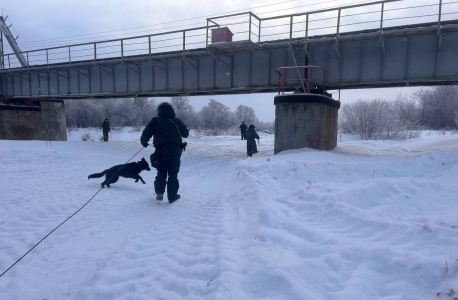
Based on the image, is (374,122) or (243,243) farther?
(374,122)

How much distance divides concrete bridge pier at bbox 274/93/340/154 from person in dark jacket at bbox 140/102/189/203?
726cm

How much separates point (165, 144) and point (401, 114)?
133 ft

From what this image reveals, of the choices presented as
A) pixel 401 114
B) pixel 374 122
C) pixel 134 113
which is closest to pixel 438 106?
pixel 401 114

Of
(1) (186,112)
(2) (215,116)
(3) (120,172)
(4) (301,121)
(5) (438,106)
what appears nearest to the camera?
(3) (120,172)

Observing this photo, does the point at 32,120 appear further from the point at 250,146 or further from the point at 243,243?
the point at 243,243

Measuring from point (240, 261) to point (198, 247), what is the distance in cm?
68

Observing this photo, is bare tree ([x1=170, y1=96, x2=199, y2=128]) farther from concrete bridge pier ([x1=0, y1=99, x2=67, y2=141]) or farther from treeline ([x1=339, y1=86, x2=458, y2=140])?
treeline ([x1=339, y1=86, x2=458, y2=140])

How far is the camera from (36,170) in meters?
9.51

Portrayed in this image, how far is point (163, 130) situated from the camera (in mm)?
5207

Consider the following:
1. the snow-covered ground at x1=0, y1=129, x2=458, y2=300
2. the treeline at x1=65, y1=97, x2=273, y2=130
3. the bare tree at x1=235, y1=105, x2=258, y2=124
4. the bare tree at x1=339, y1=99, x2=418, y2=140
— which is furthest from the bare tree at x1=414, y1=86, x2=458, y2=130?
the bare tree at x1=235, y1=105, x2=258, y2=124

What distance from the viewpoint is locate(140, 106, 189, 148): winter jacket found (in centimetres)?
520

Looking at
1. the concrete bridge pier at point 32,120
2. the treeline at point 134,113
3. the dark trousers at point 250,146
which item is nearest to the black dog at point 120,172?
Result: the dark trousers at point 250,146

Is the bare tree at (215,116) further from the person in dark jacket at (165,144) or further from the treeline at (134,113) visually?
the person in dark jacket at (165,144)

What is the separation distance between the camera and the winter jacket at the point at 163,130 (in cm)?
520
